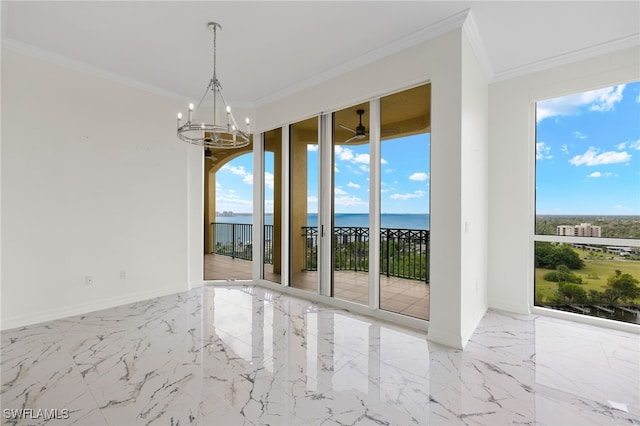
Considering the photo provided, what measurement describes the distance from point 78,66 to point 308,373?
14.2ft

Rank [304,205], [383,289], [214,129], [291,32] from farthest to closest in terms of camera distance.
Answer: [304,205] → [383,289] → [291,32] → [214,129]

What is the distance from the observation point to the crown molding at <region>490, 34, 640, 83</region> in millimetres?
2986

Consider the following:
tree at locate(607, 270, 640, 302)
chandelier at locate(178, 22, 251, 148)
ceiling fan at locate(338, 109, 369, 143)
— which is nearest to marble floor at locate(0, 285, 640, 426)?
tree at locate(607, 270, 640, 302)

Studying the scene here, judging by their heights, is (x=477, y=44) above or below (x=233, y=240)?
above

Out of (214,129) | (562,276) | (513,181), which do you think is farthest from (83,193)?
(562,276)

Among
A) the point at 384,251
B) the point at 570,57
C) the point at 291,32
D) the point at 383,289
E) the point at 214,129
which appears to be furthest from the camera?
the point at 384,251

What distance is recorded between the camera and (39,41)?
312 centimetres

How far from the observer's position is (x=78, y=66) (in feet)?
11.6

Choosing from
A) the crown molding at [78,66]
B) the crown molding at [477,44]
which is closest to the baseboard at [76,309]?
the crown molding at [78,66]

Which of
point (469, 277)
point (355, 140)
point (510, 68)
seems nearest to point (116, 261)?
point (355, 140)

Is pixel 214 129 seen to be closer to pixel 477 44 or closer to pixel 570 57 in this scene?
pixel 477 44

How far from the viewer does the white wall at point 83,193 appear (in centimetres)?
317

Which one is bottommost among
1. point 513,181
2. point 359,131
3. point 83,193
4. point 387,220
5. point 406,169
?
point 387,220

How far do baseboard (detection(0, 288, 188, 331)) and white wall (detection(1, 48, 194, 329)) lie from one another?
1 cm
